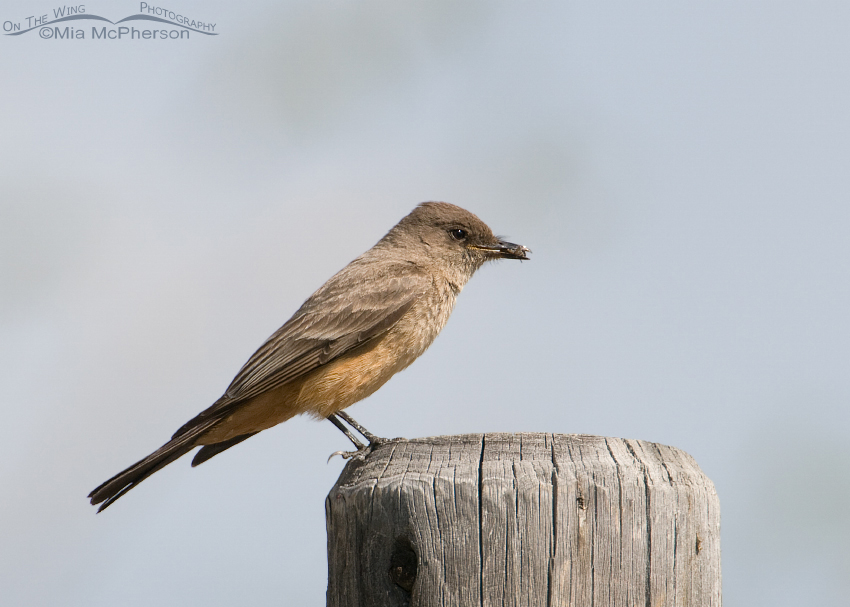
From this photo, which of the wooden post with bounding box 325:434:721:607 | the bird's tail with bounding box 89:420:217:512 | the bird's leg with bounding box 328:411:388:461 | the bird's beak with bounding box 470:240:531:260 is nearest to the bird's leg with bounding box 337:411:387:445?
the bird's leg with bounding box 328:411:388:461

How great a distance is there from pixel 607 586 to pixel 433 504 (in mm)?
629

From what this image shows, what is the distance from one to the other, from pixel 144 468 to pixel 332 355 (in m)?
1.45

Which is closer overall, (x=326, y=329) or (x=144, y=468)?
(x=144, y=468)

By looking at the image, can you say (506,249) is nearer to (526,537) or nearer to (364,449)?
(364,449)

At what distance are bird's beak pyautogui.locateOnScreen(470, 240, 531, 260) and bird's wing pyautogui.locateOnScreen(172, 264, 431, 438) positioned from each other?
2.73 ft

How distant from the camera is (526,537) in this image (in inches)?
110

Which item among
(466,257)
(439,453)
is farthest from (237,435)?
(439,453)

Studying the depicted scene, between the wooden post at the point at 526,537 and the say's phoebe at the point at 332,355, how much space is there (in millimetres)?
2817

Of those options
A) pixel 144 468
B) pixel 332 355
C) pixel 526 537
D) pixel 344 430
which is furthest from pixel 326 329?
pixel 526 537

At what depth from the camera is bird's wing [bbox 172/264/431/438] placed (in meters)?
Result: 5.89

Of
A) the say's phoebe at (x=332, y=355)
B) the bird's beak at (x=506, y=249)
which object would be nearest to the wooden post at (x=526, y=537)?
the say's phoebe at (x=332, y=355)

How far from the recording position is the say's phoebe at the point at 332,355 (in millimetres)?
5827

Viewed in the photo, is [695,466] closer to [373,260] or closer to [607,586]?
[607,586]

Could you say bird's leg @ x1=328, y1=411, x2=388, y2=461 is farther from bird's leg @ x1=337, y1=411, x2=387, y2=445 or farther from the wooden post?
Result: the wooden post
